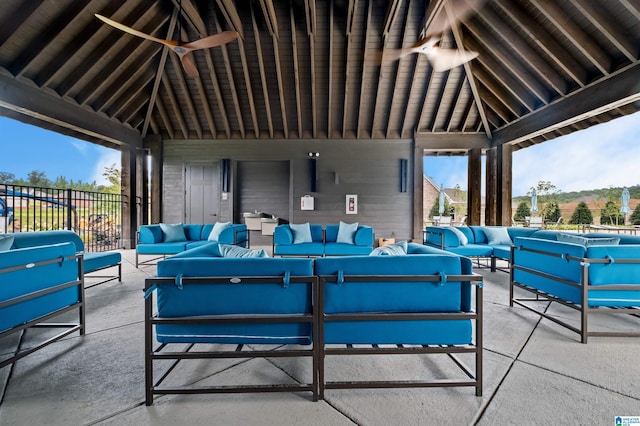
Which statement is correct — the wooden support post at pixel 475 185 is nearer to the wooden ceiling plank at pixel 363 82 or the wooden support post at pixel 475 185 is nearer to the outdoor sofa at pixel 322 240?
the wooden ceiling plank at pixel 363 82

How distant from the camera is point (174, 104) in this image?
23.5ft

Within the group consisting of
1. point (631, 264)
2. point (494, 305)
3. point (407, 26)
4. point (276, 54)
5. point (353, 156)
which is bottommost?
point (494, 305)

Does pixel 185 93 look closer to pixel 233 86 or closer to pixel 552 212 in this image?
pixel 233 86

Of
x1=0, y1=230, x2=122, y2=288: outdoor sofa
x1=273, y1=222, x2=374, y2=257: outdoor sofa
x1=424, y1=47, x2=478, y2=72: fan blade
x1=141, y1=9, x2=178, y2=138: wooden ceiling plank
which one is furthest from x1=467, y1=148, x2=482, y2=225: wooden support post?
x1=0, y1=230, x2=122, y2=288: outdoor sofa

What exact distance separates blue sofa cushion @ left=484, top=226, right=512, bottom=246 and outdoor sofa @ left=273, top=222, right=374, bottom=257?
2282 millimetres

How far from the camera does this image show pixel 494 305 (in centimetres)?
320

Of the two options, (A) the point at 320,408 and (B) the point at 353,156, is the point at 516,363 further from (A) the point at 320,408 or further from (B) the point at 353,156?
(B) the point at 353,156

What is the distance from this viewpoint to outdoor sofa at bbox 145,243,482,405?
5.01 feet

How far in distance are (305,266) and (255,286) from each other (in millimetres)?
312

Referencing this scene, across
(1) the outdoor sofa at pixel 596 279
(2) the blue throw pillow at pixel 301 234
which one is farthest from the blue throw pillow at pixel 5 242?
(1) the outdoor sofa at pixel 596 279

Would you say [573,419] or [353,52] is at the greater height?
[353,52]

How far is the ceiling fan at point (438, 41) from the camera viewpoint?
4.42m

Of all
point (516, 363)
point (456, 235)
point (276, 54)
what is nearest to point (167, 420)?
point (516, 363)

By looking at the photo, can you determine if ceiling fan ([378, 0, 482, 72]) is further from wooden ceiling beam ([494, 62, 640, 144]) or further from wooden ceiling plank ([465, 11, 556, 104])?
wooden ceiling beam ([494, 62, 640, 144])
